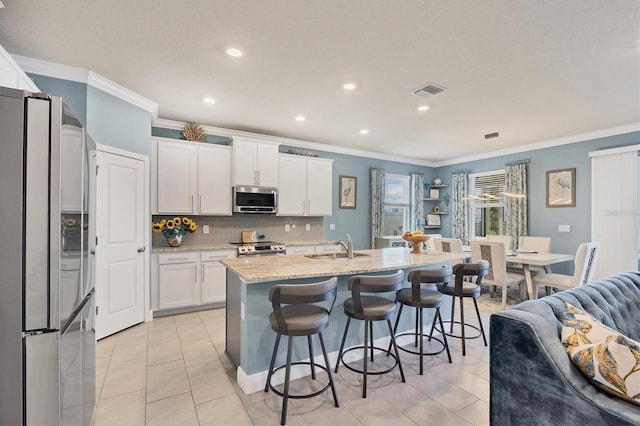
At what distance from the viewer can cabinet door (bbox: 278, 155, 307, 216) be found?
520cm

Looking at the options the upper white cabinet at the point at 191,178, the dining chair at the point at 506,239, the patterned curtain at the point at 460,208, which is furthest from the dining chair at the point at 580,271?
the upper white cabinet at the point at 191,178

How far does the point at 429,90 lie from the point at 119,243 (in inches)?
154

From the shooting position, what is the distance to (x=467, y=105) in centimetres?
389

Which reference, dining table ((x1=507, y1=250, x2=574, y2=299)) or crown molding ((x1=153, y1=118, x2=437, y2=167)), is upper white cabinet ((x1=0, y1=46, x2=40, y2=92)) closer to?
crown molding ((x1=153, y1=118, x2=437, y2=167))

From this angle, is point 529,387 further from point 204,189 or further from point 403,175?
point 403,175

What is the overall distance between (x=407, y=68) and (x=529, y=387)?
8.75 ft

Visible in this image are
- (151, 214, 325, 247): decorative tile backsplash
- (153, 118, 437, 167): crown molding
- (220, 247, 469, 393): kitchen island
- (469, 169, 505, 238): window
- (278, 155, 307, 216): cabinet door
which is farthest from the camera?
(469, 169, 505, 238): window

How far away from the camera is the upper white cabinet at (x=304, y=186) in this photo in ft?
17.1

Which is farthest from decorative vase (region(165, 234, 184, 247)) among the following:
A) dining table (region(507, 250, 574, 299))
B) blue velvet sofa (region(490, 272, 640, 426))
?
dining table (region(507, 250, 574, 299))

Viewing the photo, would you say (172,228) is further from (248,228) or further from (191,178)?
(248,228)

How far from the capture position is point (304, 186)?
17.8 ft

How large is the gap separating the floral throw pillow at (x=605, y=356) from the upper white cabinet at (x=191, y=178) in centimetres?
420

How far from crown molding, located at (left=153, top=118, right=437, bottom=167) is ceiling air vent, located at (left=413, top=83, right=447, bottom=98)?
2.60 metres

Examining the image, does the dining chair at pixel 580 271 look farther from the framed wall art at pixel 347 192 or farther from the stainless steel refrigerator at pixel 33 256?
the stainless steel refrigerator at pixel 33 256
